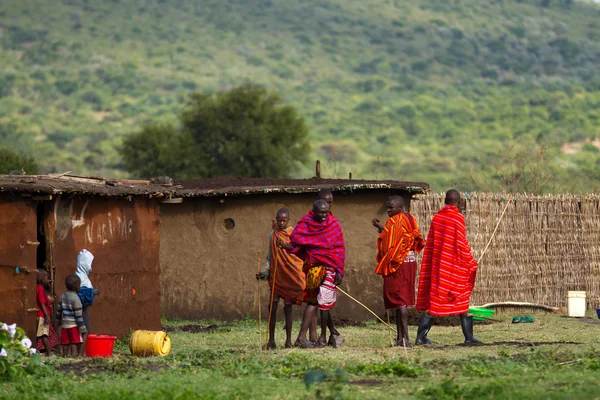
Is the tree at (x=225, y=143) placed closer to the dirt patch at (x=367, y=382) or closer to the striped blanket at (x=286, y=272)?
the striped blanket at (x=286, y=272)

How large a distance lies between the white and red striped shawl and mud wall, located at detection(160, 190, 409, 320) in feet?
12.9

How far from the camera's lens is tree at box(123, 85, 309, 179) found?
125 ft

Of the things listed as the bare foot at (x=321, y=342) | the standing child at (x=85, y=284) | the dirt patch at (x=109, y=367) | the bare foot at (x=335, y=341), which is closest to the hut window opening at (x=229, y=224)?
the standing child at (x=85, y=284)

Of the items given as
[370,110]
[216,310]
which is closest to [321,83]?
[370,110]

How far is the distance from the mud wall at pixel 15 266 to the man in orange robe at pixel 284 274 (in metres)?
2.32

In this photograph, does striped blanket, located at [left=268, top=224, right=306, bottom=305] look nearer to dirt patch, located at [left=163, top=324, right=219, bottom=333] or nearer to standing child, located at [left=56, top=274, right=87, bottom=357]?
standing child, located at [left=56, top=274, right=87, bottom=357]

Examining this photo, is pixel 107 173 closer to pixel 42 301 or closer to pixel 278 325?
pixel 278 325

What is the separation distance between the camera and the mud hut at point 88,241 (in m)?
10.7

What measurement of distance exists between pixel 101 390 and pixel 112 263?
4743 mm

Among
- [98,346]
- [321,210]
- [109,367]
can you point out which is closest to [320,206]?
[321,210]

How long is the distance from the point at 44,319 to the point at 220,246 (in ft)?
14.7

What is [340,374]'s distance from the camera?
7.11 metres

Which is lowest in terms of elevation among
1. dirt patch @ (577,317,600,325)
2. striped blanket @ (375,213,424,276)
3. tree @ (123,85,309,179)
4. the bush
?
dirt patch @ (577,317,600,325)

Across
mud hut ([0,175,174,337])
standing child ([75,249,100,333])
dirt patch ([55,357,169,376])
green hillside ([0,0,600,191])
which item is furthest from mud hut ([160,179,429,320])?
green hillside ([0,0,600,191])
